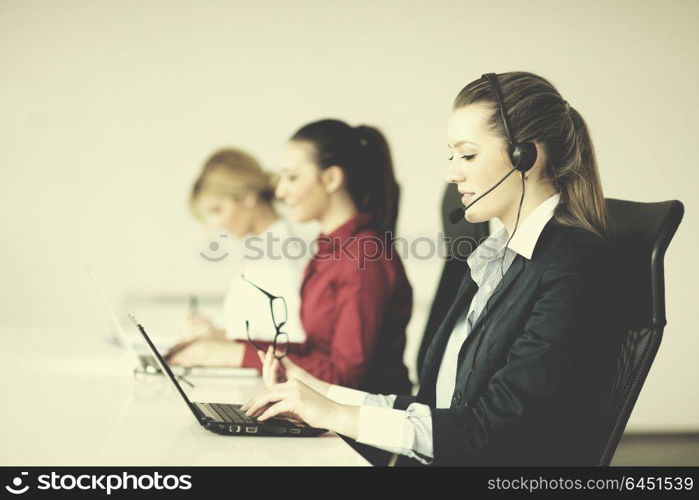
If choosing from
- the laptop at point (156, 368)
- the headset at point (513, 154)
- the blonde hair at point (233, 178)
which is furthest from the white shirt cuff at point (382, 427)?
the blonde hair at point (233, 178)

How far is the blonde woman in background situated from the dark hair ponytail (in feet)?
1.50

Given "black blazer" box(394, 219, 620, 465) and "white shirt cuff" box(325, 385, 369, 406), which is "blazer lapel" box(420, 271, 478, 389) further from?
"black blazer" box(394, 219, 620, 465)

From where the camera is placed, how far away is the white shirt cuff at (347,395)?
1.34 metres

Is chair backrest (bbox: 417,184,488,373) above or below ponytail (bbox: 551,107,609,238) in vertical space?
below

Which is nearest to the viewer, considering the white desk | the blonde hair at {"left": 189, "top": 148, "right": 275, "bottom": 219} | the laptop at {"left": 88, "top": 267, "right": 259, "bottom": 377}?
the white desk

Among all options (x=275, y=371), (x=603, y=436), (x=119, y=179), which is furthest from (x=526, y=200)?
(x=119, y=179)

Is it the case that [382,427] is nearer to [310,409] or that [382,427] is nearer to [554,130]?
[310,409]

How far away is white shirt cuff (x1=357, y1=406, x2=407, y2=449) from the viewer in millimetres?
1067

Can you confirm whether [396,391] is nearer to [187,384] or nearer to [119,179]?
[187,384]

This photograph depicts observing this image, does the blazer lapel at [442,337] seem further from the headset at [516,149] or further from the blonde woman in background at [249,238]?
the blonde woman in background at [249,238]

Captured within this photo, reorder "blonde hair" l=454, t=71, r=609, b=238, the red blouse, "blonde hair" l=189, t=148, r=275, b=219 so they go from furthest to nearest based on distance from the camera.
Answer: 1. "blonde hair" l=189, t=148, r=275, b=219
2. the red blouse
3. "blonde hair" l=454, t=71, r=609, b=238

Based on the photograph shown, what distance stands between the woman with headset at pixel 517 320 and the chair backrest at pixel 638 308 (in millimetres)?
22

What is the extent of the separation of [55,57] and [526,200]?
3149 millimetres

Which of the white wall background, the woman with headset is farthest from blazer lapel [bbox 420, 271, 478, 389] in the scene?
the white wall background
